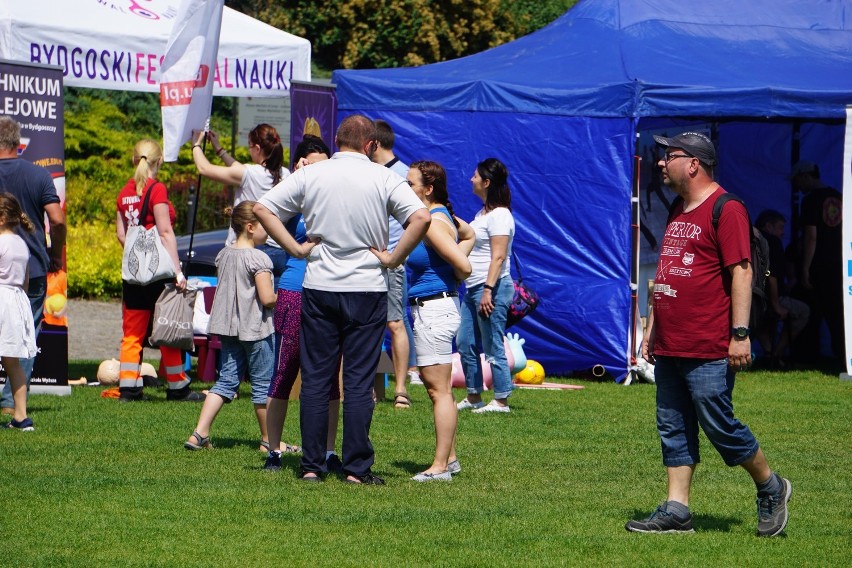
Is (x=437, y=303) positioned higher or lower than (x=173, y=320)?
higher

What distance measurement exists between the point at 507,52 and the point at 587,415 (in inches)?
205

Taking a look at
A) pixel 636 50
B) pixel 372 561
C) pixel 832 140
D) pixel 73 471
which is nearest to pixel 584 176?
pixel 636 50

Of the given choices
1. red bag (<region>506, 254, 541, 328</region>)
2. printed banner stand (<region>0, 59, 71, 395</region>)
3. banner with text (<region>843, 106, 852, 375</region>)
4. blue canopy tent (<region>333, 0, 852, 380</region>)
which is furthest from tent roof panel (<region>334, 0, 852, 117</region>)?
printed banner stand (<region>0, 59, 71, 395</region>)

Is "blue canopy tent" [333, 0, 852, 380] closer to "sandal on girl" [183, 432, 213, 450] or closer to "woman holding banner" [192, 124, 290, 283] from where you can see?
"woman holding banner" [192, 124, 290, 283]

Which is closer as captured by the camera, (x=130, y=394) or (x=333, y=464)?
(x=333, y=464)

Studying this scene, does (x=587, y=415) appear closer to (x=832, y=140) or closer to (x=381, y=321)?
(x=381, y=321)

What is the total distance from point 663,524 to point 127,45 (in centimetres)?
713

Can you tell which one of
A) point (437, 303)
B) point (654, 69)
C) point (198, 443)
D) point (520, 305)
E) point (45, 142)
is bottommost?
point (198, 443)

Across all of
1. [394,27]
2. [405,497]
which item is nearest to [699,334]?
[405,497]

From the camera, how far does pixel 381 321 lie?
680cm

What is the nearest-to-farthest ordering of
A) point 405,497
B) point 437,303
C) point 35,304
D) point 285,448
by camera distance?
point 405,497 → point 437,303 → point 285,448 → point 35,304

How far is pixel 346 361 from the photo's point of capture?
678 centimetres

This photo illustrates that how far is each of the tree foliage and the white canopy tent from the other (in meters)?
17.4

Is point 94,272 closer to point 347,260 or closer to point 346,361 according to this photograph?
point 346,361
